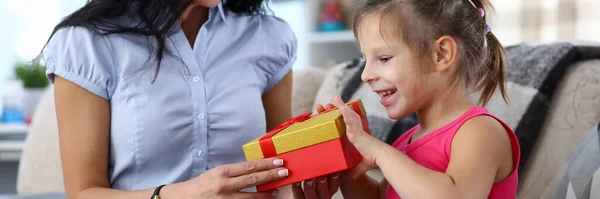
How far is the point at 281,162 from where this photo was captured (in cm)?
108

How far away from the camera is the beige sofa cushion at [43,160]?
2223mm

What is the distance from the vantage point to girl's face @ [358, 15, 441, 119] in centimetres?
110

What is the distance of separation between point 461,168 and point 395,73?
0.60 feet

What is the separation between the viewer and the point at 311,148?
1.06 m

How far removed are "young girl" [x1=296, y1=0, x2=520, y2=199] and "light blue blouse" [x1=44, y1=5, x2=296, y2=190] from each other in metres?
0.39

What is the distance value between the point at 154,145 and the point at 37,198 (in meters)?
0.76

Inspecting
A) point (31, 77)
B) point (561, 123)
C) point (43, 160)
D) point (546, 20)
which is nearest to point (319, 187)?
point (561, 123)

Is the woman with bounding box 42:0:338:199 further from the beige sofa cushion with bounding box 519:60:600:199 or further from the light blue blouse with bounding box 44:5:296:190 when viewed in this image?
the beige sofa cushion with bounding box 519:60:600:199

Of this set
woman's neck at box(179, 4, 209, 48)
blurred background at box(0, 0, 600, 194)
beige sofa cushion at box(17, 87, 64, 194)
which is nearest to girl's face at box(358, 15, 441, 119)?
woman's neck at box(179, 4, 209, 48)

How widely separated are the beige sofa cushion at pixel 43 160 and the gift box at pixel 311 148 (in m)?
1.31

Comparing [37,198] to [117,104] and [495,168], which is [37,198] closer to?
[117,104]

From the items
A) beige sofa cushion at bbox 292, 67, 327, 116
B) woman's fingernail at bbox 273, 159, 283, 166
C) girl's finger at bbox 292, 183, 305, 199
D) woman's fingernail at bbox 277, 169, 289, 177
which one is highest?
woman's fingernail at bbox 273, 159, 283, 166

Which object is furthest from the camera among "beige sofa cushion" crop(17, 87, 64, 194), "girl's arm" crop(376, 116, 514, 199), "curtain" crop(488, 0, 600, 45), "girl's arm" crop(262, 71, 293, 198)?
"curtain" crop(488, 0, 600, 45)

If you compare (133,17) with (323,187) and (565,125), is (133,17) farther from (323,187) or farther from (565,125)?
(565,125)
